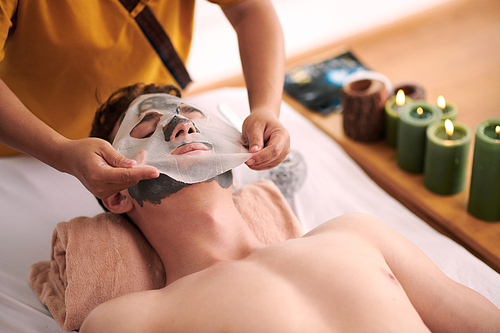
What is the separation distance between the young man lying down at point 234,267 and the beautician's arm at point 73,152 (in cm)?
→ 12

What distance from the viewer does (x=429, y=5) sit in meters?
2.47

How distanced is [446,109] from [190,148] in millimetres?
1010

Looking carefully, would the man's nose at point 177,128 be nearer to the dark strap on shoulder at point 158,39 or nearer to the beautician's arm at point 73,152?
the beautician's arm at point 73,152

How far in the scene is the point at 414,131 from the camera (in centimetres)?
141

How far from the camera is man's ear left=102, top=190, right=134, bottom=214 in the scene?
3.46 feet

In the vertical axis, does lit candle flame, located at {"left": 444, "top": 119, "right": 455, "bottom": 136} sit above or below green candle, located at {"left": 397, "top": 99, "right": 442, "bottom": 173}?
above

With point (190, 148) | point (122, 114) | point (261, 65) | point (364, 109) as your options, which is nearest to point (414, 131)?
point (364, 109)

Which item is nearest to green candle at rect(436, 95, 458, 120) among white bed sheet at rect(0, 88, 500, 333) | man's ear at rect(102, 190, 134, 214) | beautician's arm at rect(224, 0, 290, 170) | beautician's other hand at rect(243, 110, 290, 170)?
white bed sheet at rect(0, 88, 500, 333)

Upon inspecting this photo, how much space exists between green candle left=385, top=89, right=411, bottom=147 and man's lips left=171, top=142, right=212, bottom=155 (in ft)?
2.81

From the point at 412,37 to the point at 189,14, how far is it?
135cm

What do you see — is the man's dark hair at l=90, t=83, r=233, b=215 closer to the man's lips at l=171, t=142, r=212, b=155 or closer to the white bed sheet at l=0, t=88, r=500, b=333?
the man's lips at l=171, t=142, r=212, b=155

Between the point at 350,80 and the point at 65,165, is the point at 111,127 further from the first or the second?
the point at 350,80

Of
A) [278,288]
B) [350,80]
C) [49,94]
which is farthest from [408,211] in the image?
[49,94]

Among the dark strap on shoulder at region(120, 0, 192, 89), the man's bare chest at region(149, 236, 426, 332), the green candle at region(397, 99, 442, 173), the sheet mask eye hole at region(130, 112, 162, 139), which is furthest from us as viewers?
the green candle at region(397, 99, 442, 173)
